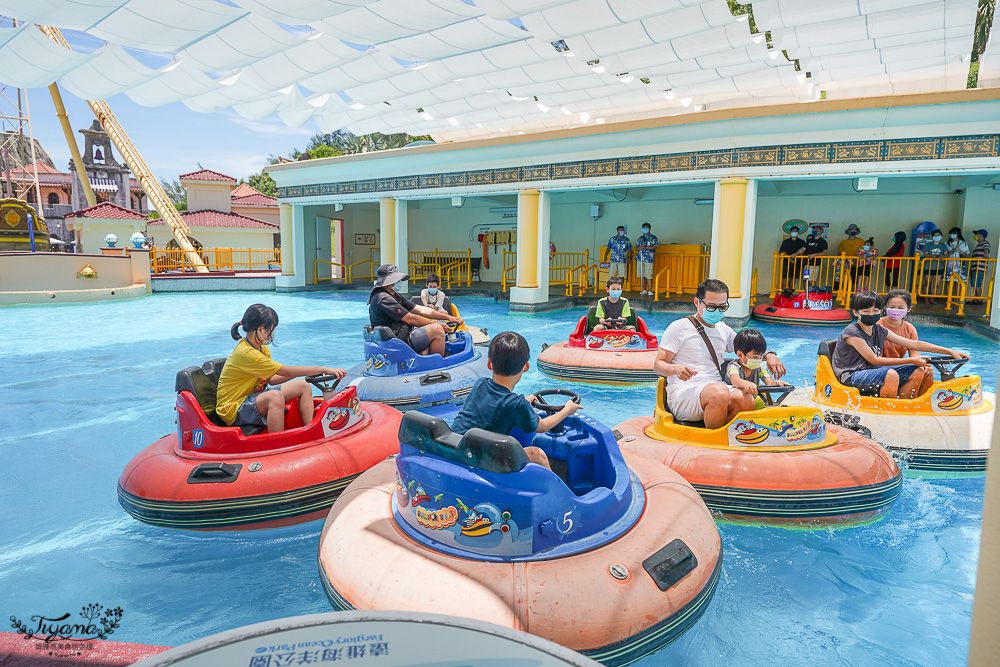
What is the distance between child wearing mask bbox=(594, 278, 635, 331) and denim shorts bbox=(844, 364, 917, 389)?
3576 millimetres

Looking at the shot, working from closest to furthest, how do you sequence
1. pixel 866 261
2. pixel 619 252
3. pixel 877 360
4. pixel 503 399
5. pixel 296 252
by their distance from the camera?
pixel 503 399
pixel 877 360
pixel 866 261
pixel 619 252
pixel 296 252

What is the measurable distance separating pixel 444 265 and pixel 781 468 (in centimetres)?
2014

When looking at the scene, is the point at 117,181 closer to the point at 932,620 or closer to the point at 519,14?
the point at 519,14

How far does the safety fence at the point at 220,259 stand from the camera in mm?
25811

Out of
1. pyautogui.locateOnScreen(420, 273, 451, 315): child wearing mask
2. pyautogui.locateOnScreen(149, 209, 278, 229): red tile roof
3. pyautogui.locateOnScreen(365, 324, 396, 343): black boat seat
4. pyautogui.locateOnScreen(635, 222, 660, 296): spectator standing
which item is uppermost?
pyautogui.locateOnScreen(149, 209, 278, 229): red tile roof

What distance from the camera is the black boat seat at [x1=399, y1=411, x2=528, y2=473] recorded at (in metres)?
2.68

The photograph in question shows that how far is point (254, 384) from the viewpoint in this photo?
435 centimetres

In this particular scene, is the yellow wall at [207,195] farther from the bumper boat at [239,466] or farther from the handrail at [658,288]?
the bumper boat at [239,466]

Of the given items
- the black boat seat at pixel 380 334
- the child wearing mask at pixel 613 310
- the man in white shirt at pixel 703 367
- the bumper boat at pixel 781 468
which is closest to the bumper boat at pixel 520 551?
the bumper boat at pixel 781 468

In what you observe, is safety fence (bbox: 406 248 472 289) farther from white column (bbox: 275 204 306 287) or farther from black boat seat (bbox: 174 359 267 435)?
black boat seat (bbox: 174 359 267 435)

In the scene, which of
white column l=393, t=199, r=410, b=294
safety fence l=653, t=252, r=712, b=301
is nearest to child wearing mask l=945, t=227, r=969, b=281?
safety fence l=653, t=252, r=712, b=301

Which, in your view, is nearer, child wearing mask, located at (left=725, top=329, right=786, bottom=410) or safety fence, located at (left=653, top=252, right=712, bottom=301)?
child wearing mask, located at (left=725, top=329, right=786, bottom=410)

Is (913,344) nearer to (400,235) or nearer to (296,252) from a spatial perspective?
(400,235)

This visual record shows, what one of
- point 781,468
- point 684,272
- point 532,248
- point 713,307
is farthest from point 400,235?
point 781,468
